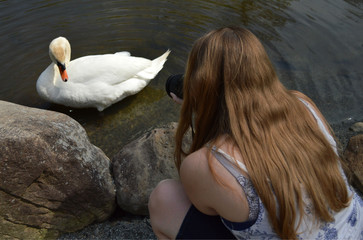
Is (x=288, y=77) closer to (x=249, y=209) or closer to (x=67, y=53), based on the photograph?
(x=67, y=53)

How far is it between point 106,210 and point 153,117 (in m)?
1.60

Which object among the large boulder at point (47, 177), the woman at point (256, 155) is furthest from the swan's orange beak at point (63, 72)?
the woman at point (256, 155)

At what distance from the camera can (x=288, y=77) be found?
4605 mm

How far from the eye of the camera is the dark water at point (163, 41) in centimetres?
421

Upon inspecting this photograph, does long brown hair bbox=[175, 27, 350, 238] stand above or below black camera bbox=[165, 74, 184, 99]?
above

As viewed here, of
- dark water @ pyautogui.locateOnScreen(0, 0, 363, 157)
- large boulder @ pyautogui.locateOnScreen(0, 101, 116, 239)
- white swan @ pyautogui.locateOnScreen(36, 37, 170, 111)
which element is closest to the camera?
large boulder @ pyautogui.locateOnScreen(0, 101, 116, 239)

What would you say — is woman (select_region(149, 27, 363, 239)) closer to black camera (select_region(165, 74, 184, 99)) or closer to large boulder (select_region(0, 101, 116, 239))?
black camera (select_region(165, 74, 184, 99))

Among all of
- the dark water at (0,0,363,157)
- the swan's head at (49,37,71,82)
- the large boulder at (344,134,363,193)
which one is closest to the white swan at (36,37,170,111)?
the swan's head at (49,37,71,82)

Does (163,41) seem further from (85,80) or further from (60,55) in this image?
(60,55)

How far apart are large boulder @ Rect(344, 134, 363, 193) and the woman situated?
1155 mm

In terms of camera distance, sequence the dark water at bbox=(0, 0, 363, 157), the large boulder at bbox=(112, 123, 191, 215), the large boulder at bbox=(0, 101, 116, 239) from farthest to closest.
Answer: the dark water at bbox=(0, 0, 363, 157) → the large boulder at bbox=(112, 123, 191, 215) → the large boulder at bbox=(0, 101, 116, 239)

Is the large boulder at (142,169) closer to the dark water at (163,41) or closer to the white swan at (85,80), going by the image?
the dark water at (163,41)

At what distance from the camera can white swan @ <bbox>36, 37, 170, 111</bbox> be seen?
4.08 m

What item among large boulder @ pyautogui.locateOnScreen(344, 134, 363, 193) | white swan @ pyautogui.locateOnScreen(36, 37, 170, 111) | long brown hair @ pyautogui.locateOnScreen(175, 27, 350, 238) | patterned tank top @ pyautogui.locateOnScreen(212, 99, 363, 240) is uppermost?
long brown hair @ pyautogui.locateOnScreen(175, 27, 350, 238)
